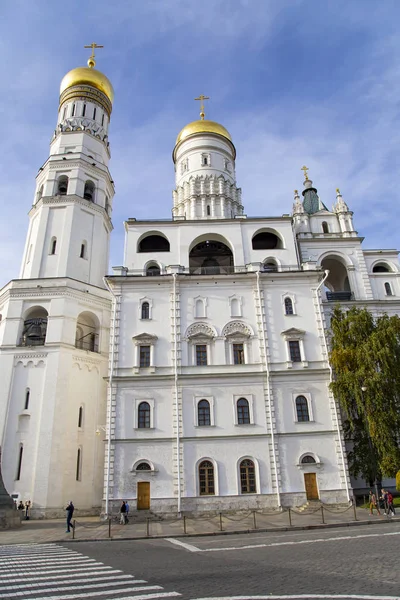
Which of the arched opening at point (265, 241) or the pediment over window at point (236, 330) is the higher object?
the arched opening at point (265, 241)

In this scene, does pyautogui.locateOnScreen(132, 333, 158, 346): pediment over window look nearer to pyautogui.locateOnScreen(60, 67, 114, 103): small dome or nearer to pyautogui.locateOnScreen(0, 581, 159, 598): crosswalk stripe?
pyautogui.locateOnScreen(0, 581, 159, 598): crosswalk stripe

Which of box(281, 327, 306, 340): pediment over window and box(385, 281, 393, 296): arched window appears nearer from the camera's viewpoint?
box(281, 327, 306, 340): pediment over window

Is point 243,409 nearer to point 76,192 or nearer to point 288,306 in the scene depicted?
point 288,306

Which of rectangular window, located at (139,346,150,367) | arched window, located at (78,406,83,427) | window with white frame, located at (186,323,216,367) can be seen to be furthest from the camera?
arched window, located at (78,406,83,427)

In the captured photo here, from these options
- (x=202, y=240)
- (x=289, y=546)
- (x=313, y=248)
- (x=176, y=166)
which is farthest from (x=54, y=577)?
(x=176, y=166)

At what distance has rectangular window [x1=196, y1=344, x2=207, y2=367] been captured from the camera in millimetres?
26219

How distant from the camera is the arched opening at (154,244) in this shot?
106 feet

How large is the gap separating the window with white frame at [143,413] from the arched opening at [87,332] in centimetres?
923

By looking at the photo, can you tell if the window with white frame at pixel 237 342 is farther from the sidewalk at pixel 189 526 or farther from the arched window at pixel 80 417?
the arched window at pixel 80 417

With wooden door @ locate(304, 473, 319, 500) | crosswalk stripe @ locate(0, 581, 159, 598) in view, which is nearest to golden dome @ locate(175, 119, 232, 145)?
wooden door @ locate(304, 473, 319, 500)

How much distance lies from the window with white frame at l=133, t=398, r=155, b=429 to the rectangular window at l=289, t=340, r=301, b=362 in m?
8.91

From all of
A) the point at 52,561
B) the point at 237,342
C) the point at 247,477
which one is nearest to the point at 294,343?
the point at 237,342

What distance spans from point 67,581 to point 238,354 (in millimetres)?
18913

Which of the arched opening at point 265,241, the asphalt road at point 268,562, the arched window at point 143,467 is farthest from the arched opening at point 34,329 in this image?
the asphalt road at point 268,562
